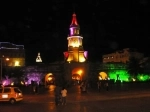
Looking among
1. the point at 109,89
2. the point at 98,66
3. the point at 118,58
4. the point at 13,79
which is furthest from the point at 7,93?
the point at 118,58

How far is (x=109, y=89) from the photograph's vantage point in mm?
48438

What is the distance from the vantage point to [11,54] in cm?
9981

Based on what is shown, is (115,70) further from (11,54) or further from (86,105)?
(86,105)

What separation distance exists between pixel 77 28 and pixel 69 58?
8.69 metres

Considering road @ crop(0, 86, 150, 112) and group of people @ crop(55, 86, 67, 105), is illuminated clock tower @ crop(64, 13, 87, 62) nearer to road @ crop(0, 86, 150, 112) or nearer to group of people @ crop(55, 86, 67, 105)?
A: road @ crop(0, 86, 150, 112)

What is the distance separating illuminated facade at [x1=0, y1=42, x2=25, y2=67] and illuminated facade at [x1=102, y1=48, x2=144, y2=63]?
37.1 m

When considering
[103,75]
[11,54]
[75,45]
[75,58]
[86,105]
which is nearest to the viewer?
[86,105]

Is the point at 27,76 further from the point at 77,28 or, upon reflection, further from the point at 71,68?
the point at 77,28

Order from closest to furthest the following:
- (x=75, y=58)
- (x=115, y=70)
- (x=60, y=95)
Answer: (x=60, y=95)
(x=75, y=58)
(x=115, y=70)

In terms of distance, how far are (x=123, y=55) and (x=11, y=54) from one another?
42756 millimetres

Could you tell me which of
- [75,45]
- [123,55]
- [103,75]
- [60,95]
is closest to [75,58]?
[75,45]

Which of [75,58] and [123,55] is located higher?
[123,55]

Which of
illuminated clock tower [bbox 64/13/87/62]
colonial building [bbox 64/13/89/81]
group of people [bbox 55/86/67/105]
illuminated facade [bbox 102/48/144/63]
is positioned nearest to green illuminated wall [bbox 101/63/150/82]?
colonial building [bbox 64/13/89/81]

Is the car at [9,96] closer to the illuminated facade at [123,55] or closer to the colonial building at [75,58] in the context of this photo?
the colonial building at [75,58]
